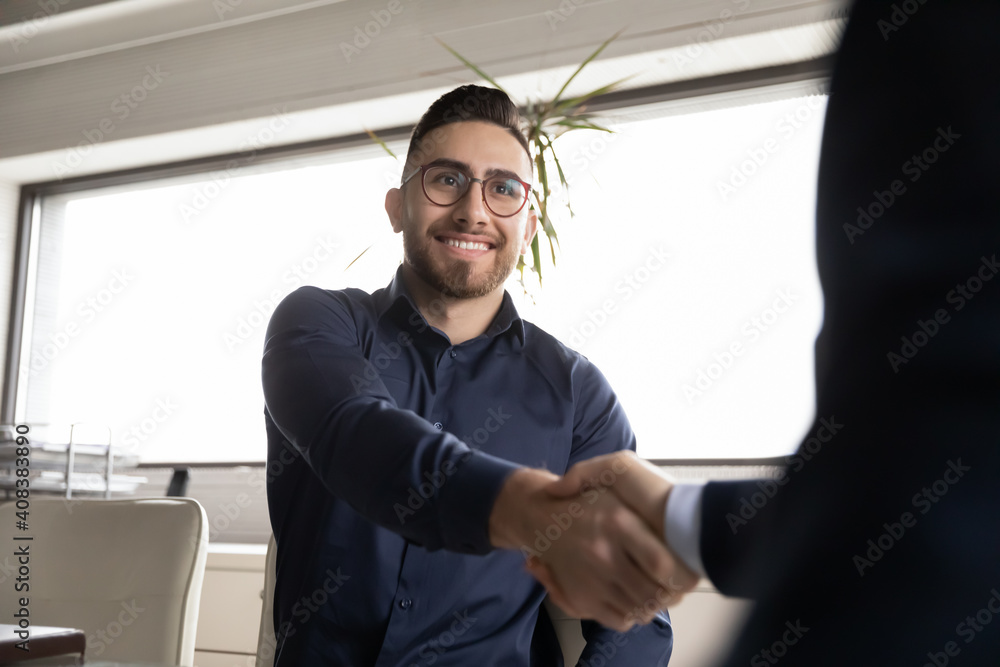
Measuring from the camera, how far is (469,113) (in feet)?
5.78

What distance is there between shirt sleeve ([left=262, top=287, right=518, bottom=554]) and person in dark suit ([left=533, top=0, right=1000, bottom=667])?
0.45m

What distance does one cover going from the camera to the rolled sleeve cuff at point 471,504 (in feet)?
2.83

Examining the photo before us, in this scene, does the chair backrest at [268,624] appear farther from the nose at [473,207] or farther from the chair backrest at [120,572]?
the nose at [473,207]

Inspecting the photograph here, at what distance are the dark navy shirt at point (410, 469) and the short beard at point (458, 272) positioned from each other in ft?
0.23

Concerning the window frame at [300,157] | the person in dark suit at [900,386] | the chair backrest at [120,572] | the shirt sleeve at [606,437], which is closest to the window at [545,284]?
the window frame at [300,157]

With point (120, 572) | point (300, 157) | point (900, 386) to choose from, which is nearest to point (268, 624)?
point (120, 572)

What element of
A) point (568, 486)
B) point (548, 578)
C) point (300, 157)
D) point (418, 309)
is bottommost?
point (548, 578)

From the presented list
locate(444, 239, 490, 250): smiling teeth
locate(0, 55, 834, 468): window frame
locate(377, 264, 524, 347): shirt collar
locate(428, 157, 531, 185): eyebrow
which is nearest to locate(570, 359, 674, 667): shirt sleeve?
locate(377, 264, 524, 347): shirt collar

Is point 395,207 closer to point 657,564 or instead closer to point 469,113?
point 469,113

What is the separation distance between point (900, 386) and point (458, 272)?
4.08 feet

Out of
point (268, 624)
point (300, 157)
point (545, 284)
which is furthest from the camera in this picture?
point (300, 157)

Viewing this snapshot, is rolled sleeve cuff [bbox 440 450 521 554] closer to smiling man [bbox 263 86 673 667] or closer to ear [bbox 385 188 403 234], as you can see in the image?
smiling man [bbox 263 86 673 667]

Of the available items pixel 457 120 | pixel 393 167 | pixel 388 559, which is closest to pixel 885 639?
pixel 388 559

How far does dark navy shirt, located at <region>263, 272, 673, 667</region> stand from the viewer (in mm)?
921
